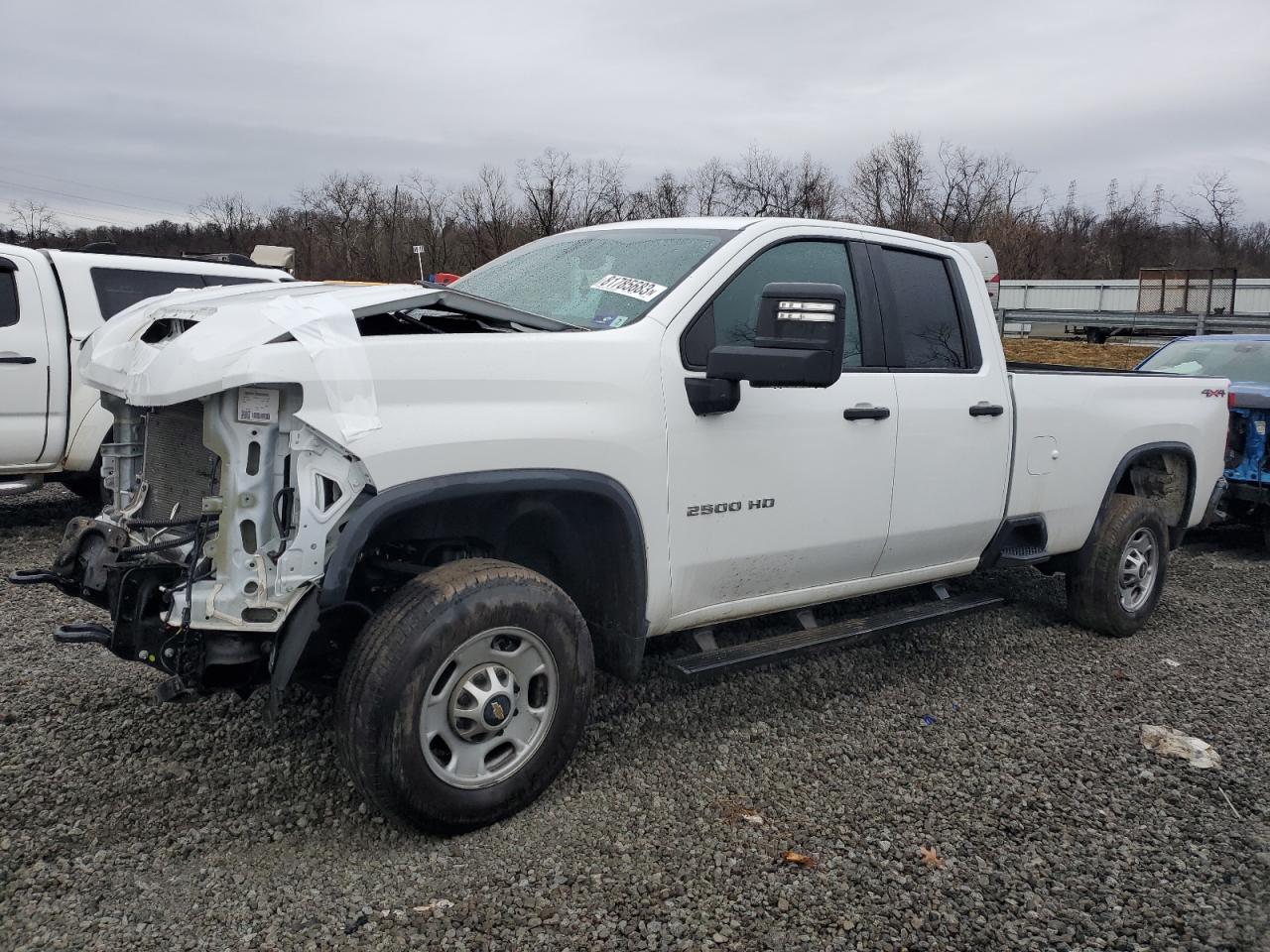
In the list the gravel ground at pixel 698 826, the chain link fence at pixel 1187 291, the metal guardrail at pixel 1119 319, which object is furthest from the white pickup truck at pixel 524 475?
the chain link fence at pixel 1187 291

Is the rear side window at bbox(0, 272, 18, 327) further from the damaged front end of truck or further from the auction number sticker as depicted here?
the auction number sticker

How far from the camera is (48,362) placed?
7066mm

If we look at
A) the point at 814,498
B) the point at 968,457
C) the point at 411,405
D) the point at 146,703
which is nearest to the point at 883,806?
the point at 814,498

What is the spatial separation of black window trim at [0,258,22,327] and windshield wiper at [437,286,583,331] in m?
4.98

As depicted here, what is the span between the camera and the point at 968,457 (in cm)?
453

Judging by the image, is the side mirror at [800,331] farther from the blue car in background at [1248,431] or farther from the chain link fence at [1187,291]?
the chain link fence at [1187,291]

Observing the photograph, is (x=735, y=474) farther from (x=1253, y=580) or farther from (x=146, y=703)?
(x=1253, y=580)

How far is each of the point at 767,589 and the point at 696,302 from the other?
116 centimetres

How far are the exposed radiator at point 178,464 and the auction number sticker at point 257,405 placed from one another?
30 centimetres

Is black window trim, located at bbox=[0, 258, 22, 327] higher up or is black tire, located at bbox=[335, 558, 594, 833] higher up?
black window trim, located at bbox=[0, 258, 22, 327]

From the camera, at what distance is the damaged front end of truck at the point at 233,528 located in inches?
113

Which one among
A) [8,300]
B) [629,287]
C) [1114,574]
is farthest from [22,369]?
[1114,574]

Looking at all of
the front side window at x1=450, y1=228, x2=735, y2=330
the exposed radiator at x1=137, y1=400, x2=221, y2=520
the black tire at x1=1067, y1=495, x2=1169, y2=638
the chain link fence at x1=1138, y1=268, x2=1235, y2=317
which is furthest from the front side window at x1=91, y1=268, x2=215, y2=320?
the chain link fence at x1=1138, y1=268, x2=1235, y2=317

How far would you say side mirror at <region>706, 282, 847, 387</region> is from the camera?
320cm
